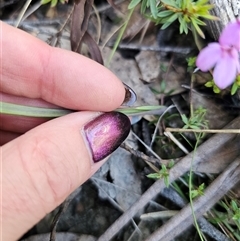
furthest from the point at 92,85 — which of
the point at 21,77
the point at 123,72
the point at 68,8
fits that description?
the point at 68,8

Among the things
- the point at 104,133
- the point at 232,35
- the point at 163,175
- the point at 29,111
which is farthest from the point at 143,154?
the point at 232,35

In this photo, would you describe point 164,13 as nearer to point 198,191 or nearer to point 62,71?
point 62,71

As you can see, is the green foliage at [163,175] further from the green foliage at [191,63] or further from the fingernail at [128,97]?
the green foliage at [191,63]

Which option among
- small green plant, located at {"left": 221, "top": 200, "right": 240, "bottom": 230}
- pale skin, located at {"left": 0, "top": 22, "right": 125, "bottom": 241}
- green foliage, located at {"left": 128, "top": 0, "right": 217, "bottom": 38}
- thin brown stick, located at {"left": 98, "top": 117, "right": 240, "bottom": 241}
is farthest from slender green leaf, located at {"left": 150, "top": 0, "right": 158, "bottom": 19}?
small green plant, located at {"left": 221, "top": 200, "right": 240, "bottom": 230}

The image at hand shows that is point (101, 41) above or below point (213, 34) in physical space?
below

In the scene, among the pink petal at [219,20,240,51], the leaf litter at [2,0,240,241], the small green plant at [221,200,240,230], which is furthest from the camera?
the leaf litter at [2,0,240,241]

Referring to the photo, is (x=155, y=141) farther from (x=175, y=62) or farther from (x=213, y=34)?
(x=213, y=34)

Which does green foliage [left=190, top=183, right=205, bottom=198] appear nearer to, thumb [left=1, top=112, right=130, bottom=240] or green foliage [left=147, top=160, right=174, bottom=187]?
green foliage [left=147, top=160, right=174, bottom=187]
